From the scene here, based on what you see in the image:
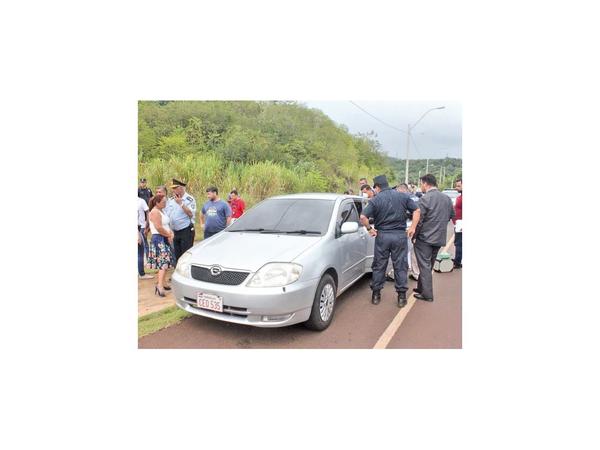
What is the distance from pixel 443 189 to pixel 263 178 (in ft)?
12.5

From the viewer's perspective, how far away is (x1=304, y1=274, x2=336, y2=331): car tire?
2.94 meters

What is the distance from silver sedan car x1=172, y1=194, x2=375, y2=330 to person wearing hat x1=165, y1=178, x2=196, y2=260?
1.08 metres

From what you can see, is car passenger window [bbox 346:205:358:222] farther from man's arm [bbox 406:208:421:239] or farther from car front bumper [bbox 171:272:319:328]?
car front bumper [bbox 171:272:319:328]

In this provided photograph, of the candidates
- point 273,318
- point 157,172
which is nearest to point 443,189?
point 273,318

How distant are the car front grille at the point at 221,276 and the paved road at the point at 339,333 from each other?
609 mm

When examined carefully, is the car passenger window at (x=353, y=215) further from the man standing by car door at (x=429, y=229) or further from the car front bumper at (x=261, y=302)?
the car front bumper at (x=261, y=302)

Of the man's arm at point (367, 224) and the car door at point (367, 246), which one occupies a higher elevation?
the man's arm at point (367, 224)

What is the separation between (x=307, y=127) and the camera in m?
7.96

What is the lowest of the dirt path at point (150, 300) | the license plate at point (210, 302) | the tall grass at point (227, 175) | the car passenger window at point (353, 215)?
the dirt path at point (150, 300)

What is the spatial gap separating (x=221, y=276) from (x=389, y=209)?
2112mm

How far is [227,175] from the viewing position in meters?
6.03

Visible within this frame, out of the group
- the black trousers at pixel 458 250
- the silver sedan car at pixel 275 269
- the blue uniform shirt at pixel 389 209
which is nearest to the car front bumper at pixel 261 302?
the silver sedan car at pixel 275 269

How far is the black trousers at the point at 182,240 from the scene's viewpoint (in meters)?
4.43

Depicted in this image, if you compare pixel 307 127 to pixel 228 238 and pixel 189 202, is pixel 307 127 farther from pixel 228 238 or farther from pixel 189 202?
pixel 228 238
